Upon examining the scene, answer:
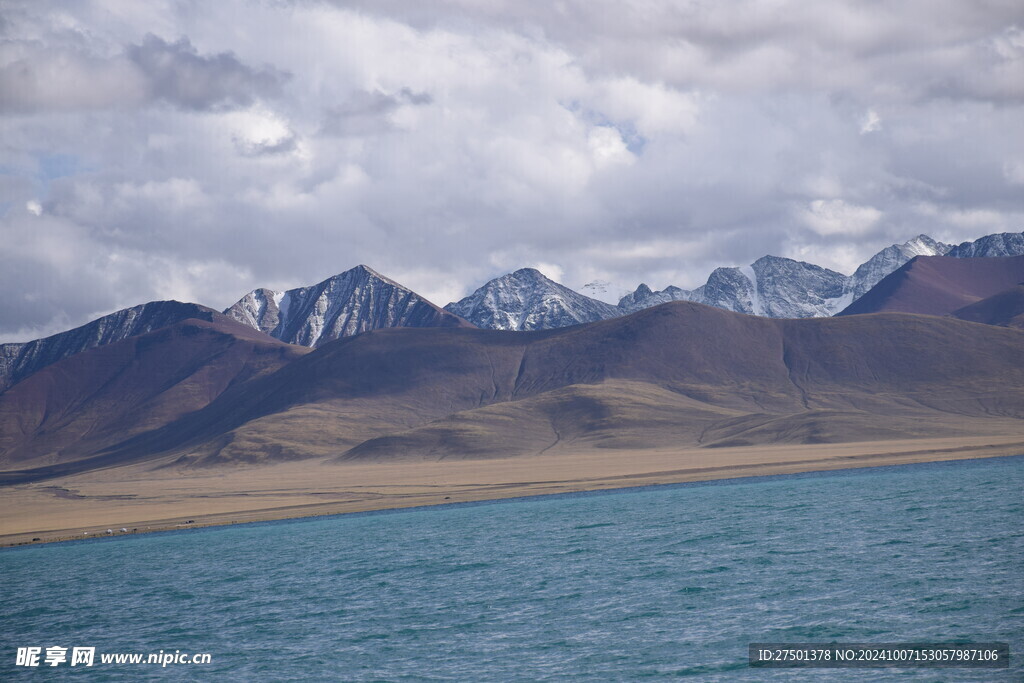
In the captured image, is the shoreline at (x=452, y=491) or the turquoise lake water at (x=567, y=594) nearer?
the turquoise lake water at (x=567, y=594)

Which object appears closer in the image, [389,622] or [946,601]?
[946,601]

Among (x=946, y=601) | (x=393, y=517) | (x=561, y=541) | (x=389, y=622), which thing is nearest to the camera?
(x=946, y=601)

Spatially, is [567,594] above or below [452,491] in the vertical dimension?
below

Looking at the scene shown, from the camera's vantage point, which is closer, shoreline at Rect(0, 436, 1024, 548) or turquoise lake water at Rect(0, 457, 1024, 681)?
turquoise lake water at Rect(0, 457, 1024, 681)

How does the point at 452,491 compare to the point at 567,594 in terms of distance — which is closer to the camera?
the point at 567,594

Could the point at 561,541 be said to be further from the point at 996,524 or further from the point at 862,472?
the point at 862,472

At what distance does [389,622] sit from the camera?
48.2 meters

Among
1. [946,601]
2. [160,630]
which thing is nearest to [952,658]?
[946,601]

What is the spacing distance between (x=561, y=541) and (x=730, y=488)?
50.7 metres

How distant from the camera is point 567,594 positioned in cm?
5134

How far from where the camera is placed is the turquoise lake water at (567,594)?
37.7m

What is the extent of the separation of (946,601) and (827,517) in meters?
36.3

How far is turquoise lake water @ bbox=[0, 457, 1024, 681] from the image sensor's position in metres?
37.7

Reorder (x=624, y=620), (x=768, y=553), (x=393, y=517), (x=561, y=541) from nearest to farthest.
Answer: (x=624, y=620) → (x=768, y=553) → (x=561, y=541) → (x=393, y=517)
